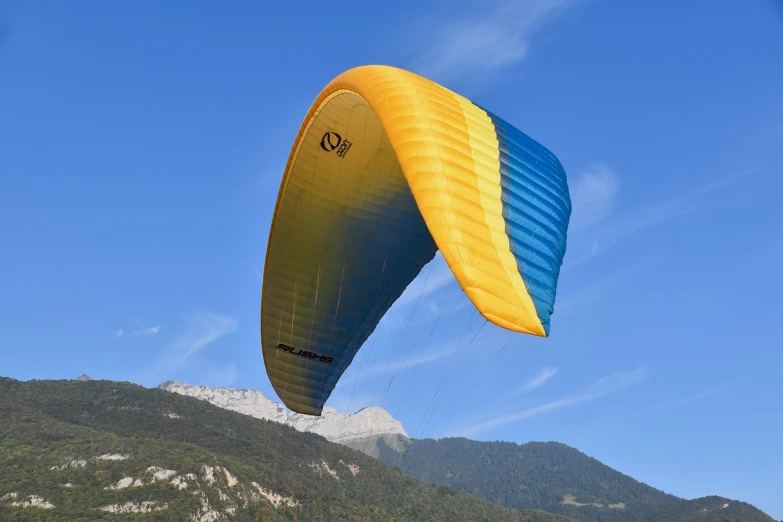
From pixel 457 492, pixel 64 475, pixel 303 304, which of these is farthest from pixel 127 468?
pixel 303 304

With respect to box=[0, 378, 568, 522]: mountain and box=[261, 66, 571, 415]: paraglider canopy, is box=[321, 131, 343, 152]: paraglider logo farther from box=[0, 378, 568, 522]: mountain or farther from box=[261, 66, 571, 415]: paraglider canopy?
box=[0, 378, 568, 522]: mountain

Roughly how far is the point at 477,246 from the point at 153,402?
13054cm

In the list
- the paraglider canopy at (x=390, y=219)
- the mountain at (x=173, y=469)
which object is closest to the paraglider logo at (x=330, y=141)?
the paraglider canopy at (x=390, y=219)

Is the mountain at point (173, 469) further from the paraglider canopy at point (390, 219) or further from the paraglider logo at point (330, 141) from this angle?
the paraglider logo at point (330, 141)

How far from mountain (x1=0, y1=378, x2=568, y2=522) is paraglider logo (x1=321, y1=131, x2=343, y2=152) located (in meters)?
63.2

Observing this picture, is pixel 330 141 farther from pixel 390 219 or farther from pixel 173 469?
pixel 173 469

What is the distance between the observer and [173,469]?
300ft

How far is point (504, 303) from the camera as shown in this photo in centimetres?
872

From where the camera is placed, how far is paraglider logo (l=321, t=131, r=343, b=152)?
47.5ft

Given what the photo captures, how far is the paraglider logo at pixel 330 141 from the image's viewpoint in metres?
14.5

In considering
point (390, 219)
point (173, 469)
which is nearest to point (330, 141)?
point (390, 219)

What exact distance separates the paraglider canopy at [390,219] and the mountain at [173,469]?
194 feet

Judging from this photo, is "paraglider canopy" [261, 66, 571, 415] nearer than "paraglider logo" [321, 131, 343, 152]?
Yes

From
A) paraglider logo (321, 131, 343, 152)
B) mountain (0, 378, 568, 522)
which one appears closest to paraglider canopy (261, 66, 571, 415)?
paraglider logo (321, 131, 343, 152)
